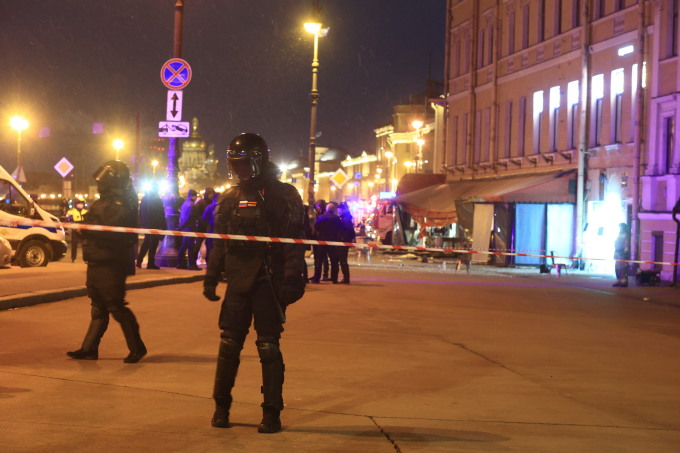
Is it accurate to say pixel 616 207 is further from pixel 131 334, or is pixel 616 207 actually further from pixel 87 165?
pixel 87 165

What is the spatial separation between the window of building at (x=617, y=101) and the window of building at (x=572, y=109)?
2503mm

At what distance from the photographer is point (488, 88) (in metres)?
40.7

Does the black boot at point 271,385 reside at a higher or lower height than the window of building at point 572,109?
lower

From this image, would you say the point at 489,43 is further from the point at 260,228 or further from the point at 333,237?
the point at 260,228

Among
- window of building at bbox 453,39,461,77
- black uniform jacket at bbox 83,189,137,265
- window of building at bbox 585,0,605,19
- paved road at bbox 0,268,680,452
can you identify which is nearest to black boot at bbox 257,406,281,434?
paved road at bbox 0,268,680,452

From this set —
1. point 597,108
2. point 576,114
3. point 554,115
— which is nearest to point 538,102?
point 554,115

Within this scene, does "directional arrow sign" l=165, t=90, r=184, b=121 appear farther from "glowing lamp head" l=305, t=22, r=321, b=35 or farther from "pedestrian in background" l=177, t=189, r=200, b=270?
"glowing lamp head" l=305, t=22, r=321, b=35

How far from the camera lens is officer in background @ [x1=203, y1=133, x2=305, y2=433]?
6422mm

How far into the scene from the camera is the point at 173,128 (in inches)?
832

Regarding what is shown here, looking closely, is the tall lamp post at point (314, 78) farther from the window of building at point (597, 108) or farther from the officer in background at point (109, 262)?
the officer in background at point (109, 262)

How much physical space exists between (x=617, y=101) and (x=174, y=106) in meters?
15.2

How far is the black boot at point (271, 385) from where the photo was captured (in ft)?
20.6

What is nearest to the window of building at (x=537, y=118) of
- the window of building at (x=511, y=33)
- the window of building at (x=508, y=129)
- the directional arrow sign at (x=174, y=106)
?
the window of building at (x=508, y=129)

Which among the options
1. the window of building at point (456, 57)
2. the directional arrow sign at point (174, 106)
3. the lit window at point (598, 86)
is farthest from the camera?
the window of building at point (456, 57)
